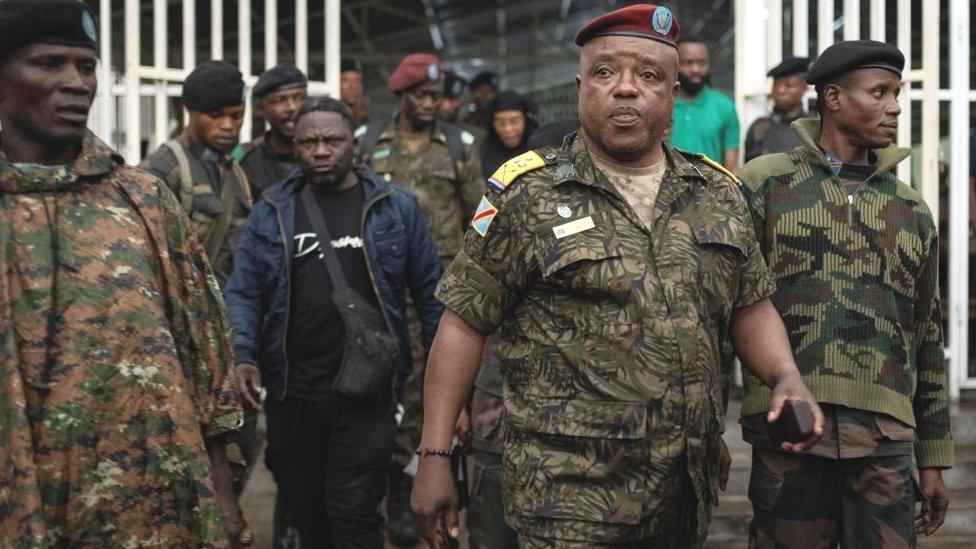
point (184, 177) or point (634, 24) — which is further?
point (184, 177)

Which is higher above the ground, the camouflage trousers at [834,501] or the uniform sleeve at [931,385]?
the uniform sleeve at [931,385]

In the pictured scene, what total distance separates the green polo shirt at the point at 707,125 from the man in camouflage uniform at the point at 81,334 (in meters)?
4.84

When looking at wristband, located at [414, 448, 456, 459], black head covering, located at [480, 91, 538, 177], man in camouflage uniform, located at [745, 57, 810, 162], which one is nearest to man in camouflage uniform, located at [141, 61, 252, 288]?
black head covering, located at [480, 91, 538, 177]

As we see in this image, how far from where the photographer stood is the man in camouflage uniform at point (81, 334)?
3.10 metres

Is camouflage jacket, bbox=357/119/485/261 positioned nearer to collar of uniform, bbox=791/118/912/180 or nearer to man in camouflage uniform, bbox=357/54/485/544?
man in camouflage uniform, bbox=357/54/485/544

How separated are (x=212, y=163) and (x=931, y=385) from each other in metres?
3.13

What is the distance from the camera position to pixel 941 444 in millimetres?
4676

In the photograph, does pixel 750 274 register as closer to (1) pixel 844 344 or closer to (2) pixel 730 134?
(1) pixel 844 344

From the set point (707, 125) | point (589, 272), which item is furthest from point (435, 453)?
point (707, 125)

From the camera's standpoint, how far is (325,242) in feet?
18.3

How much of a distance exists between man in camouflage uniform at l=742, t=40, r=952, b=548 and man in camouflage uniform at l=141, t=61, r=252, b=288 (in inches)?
96.4

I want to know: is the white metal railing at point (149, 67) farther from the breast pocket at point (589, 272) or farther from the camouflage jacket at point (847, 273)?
the breast pocket at point (589, 272)

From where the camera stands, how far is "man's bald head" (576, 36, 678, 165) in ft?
11.7

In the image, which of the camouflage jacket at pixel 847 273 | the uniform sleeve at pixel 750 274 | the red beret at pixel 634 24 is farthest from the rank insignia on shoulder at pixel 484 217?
the camouflage jacket at pixel 847 273
